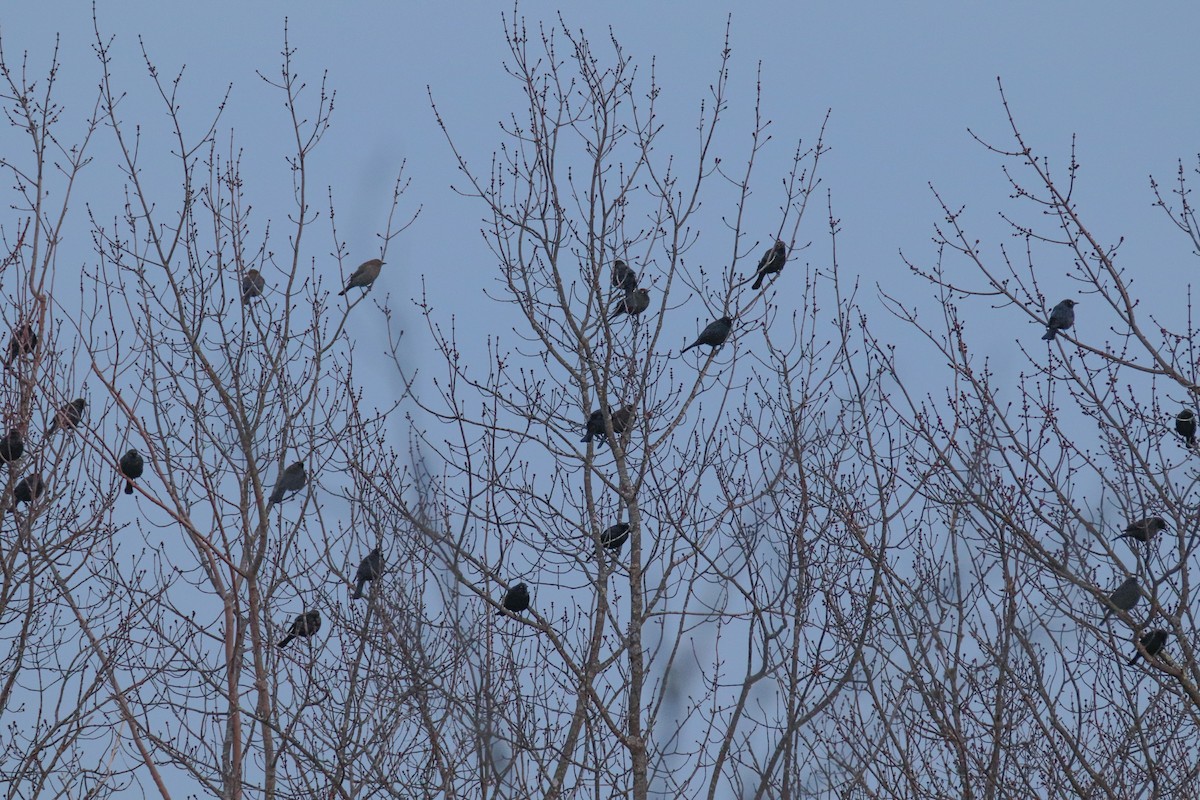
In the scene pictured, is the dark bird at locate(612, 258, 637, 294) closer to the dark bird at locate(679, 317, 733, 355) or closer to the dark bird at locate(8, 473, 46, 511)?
the dark bird at locate(679, 317, 733, 355)


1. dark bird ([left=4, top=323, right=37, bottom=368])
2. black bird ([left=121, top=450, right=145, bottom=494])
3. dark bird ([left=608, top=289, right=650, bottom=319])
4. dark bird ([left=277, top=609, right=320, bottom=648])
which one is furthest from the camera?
black bird ([left=121, top=450, right=145, bottom=494])

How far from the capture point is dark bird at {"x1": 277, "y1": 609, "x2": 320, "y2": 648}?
748 centimetres

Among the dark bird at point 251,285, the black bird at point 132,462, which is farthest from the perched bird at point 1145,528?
the black bird at point 132,462

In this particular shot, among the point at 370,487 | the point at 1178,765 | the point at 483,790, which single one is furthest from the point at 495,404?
the point at 1178,765

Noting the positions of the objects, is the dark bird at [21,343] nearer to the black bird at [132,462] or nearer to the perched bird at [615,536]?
the black bird at [132,462]

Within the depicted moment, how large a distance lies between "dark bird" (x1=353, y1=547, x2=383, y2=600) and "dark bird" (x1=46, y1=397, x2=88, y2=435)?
1.59 metres

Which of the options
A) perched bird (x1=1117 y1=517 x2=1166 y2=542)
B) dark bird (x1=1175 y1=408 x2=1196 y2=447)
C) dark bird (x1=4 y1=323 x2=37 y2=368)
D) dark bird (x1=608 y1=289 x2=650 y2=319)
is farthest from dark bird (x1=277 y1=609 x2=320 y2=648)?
dark bird (x1=1175 y1=408 x2=1196 y2=447)

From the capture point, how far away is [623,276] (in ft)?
29.2

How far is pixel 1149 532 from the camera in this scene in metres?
7.08

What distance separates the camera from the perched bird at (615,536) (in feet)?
26.9

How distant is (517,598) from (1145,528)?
324 cm

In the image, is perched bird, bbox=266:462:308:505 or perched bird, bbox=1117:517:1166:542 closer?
perched bird, bbox=1117:517:1166:542

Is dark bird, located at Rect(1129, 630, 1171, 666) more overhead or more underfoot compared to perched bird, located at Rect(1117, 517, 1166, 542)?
more underfoot

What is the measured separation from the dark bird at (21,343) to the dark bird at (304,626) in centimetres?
215
